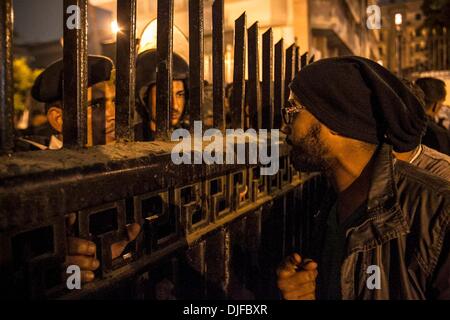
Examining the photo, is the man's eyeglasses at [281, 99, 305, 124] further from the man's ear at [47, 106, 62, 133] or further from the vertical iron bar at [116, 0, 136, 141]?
the man's ear at [47, 106, 62, 133]

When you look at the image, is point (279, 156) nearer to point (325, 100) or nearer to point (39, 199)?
point (325, 100)

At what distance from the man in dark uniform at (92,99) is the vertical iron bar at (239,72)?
112 cm

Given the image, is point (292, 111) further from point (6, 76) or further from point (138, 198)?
point (6, 76)

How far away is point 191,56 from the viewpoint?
189 cm

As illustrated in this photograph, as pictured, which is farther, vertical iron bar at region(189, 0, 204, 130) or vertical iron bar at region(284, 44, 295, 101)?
vertical iron bar at region(284, 44, 295, 101)

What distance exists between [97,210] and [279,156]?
1777mm

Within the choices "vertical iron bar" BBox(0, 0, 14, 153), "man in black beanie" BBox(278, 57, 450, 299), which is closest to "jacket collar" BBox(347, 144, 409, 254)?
"man in black beanie" BBox(278, 57, 450, 299)

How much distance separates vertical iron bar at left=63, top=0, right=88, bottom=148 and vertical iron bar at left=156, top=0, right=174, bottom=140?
421 mm

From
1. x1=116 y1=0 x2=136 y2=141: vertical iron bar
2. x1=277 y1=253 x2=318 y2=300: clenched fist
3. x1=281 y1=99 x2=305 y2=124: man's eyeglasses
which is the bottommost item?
x1=277 y1=253 x2=318 y2=300: clenched fist

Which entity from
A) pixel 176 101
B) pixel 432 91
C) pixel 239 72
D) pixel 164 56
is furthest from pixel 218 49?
pixel 432 91

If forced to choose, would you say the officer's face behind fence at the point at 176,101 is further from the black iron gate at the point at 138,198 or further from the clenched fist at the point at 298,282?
the clenched fist at the point at 298,282

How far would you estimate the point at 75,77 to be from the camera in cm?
129

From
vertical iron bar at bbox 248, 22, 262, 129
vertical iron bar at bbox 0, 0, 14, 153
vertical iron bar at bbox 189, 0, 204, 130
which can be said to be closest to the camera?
vertical iron bar at bbox 0, 0, 14, 153

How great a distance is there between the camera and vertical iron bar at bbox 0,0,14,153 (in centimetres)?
105
